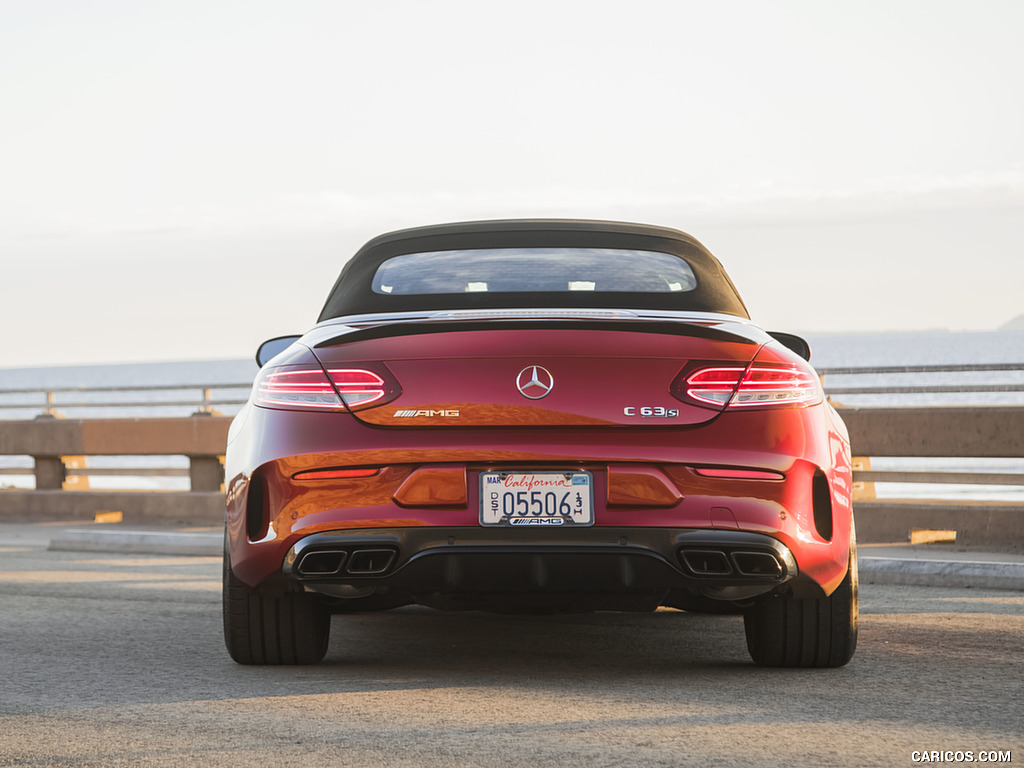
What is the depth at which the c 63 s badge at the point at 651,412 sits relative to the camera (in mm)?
4152

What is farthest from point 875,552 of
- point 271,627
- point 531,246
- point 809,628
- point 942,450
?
point 271,627

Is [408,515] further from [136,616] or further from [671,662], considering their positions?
[136,616]

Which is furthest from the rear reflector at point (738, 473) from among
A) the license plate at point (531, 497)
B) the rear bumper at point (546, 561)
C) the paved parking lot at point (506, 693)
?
the paved parking lot at point (506, 693)

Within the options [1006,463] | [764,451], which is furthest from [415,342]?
[1006,463]

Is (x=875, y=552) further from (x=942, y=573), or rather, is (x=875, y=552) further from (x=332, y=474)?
(x=332, y=474)

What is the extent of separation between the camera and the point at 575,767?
339 cm

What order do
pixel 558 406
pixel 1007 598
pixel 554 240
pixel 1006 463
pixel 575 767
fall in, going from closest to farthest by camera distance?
pixel 575 767, pixel 558 406, pixel 554 240, pixel 1007 598, pixel 1006 463

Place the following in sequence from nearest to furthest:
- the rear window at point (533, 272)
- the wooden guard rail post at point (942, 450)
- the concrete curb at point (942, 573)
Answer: the rear window at point (533, 272), the concrete curb at point (942, 573), the wooden guard rail post at point (942, 450)

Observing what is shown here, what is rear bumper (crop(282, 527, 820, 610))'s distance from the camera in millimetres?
4133

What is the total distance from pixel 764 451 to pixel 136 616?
364 cm

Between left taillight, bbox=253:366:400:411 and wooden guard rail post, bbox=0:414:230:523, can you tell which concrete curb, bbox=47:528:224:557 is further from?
left taillight, bbox=253:366:400:411

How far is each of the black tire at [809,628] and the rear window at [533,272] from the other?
1.22m

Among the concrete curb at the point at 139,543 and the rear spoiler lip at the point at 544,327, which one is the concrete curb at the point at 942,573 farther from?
the concrete curb at the point at 139,543

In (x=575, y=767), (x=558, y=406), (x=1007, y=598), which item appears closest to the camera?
(x=575, y=767)
